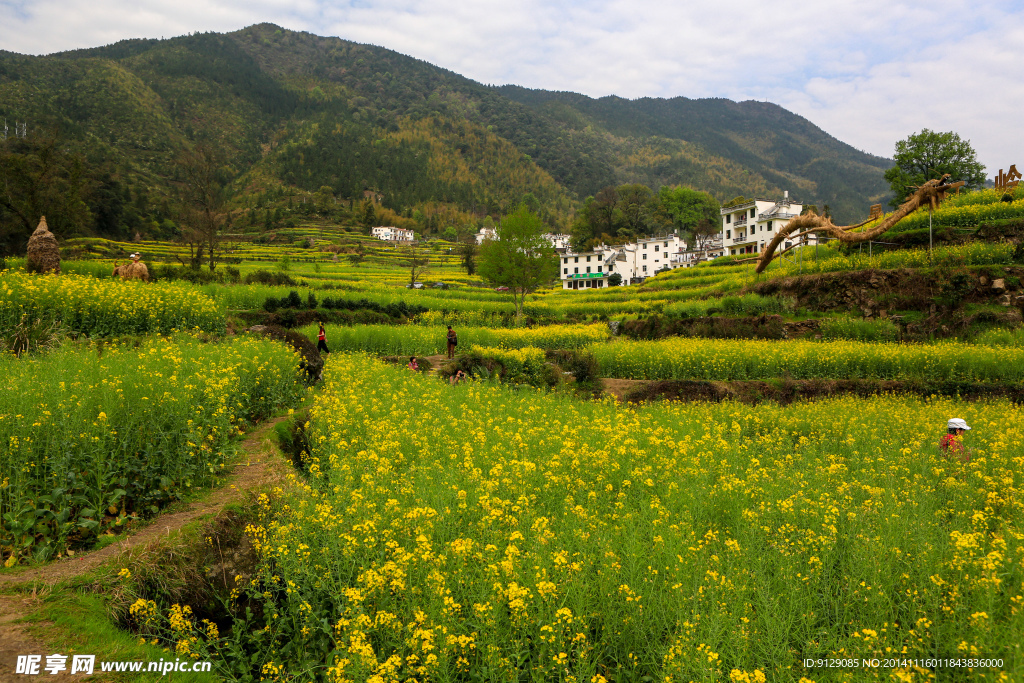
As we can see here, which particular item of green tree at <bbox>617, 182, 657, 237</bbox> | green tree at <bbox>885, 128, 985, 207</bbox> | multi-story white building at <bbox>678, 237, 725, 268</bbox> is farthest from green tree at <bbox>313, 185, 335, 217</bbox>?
green tree at <bbox>885, 128, 985, 207</bbox>

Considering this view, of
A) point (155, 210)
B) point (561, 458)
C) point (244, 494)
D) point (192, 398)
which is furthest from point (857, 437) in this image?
point (155, 210)

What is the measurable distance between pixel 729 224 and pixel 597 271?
1992 centimetres

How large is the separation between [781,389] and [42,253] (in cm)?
2097

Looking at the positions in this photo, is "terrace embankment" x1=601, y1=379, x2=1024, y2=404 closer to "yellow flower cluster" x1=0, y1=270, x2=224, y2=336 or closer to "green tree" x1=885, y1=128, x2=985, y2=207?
"yellow flower cluster" x1=0, y1=270, x2=224, y2=336

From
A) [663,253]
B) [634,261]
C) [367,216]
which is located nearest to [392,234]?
[367,216]

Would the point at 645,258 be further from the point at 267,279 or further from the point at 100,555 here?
the point at 100,555

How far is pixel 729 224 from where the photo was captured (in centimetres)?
7225

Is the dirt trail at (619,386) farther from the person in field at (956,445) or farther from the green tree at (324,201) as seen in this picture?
the green tree at (324,201)

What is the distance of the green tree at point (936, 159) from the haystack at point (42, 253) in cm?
6387

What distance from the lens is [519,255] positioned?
3706 centimetres

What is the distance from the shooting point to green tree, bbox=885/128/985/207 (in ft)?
170

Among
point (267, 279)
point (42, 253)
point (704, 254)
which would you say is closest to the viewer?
point (42, 253)

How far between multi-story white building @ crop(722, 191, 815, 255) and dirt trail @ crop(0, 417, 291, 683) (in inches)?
2403

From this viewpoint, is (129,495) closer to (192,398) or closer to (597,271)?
(192,398)
